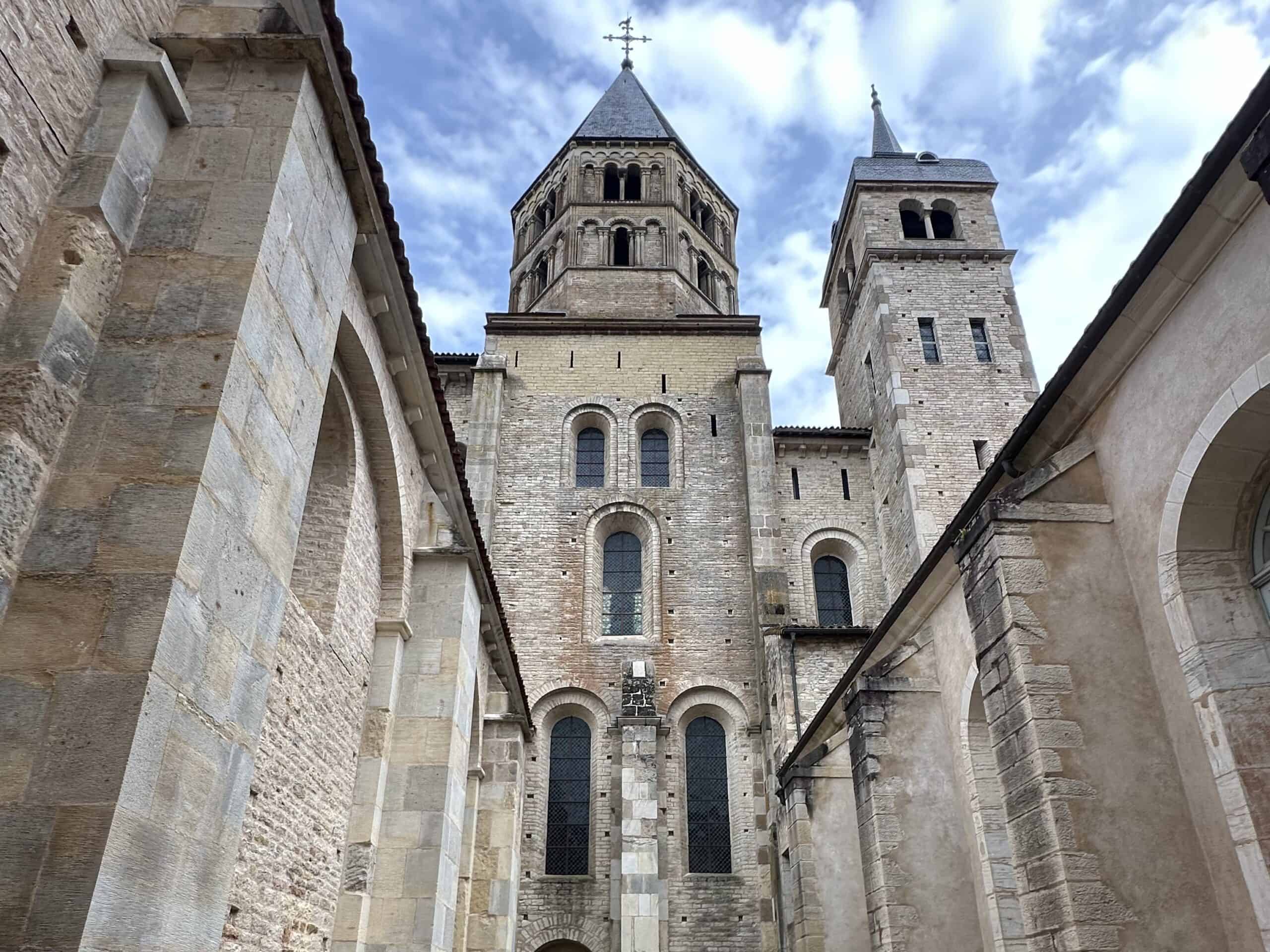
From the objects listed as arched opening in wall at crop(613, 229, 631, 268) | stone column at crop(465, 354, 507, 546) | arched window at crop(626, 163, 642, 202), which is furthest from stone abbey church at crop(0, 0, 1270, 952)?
arched window at crop(626, 163, 642, 202)

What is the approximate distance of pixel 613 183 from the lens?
28188mm

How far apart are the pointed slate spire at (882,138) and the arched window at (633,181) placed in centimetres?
760

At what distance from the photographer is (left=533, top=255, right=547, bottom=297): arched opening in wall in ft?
90.0

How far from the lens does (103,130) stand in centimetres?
488

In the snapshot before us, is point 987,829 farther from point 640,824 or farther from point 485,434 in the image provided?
point 485,434

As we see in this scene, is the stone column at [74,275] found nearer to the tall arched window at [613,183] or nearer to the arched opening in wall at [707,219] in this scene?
the tall arched window at [613,183]

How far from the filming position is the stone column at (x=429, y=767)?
834 centimetres

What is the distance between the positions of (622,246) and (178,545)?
23807mm

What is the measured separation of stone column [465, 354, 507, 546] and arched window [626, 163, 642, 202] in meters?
8.76

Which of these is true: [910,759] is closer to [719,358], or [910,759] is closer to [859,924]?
[859,924]

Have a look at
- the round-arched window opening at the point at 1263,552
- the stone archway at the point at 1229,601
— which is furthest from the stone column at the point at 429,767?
the round-arched window opening at the point at 1263,552

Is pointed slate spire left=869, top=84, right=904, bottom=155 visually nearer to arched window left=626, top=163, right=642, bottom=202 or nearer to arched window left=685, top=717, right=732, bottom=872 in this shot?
arched window left=626, top=163, right=642, bottom=202

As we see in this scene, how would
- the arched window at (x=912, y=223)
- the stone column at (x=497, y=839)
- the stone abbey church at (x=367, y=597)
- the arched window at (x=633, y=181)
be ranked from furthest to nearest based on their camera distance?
the arched window at (x=633, y=181)
the arched window at (x=912, y=223)
the stone column at (x=497, y=839)
the stone abbey church at (x=367, y=597)

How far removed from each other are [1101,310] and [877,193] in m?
20.5
